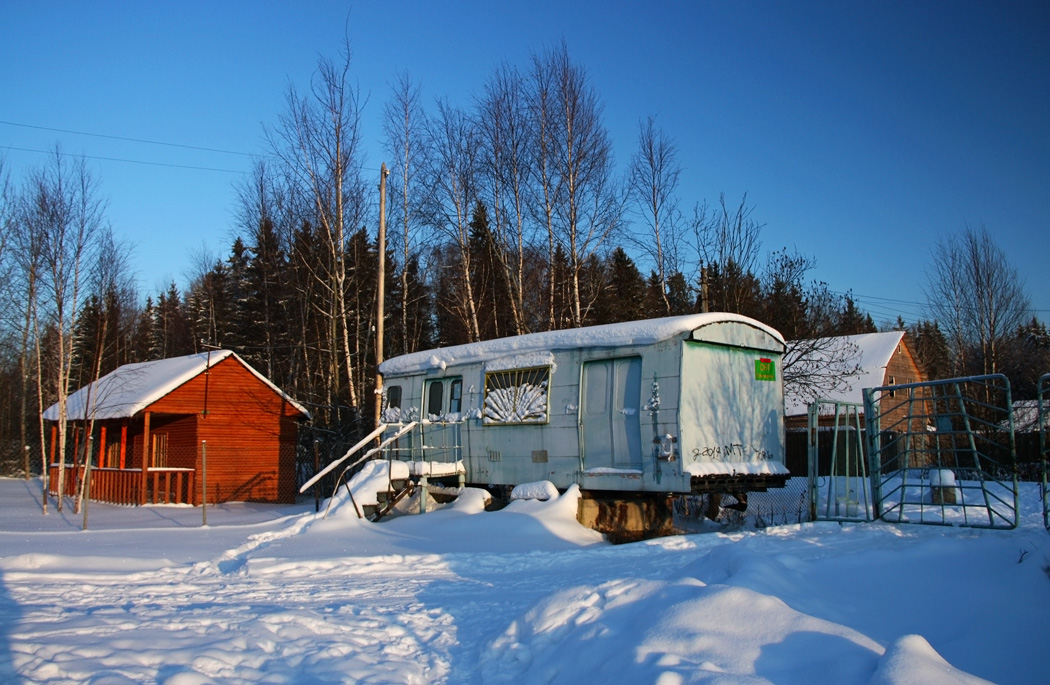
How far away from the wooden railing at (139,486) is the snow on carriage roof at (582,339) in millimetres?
7897

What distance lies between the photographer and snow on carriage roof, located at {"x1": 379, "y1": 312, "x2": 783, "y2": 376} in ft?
39.6

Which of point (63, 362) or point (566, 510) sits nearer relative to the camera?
point (566, 510)

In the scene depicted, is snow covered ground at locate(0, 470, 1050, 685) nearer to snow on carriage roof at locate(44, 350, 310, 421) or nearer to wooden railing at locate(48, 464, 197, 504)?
wooden railing at locate(48, 464, 197, 504)

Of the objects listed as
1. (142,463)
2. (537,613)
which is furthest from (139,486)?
(537,613)

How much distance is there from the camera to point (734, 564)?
21.3 ft

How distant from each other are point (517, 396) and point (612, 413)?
2.15 meters

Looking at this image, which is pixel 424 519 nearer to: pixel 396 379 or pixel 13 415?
pixel 396 379

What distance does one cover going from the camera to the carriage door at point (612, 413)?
12328mm

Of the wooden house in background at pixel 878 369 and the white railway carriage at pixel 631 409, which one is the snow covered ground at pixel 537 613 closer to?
the white railway carriage at pixel 631 409

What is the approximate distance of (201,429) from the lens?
71.2ft

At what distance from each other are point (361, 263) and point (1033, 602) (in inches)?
1147

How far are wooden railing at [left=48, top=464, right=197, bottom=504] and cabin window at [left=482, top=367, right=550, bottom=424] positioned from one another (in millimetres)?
10083

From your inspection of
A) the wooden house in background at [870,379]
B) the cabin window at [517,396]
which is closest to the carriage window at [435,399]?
the cabin window at [517,396]

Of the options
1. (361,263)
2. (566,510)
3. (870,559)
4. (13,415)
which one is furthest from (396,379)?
(13,415)
